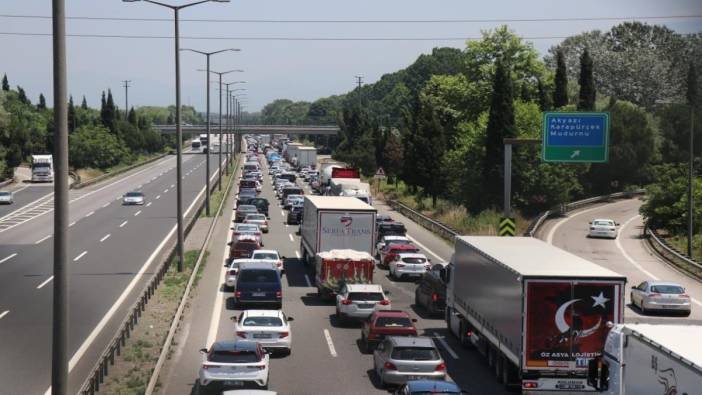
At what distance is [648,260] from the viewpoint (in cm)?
5453

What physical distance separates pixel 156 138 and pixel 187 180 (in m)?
80.2

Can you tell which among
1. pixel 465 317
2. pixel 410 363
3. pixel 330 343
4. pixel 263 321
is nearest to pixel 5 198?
pixel 330 343

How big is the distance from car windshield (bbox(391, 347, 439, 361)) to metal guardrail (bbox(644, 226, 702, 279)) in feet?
89.4

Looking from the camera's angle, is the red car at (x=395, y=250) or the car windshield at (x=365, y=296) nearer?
the car windshield at (x=365, y=296)

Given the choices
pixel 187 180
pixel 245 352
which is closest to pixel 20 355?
pixel 245 352

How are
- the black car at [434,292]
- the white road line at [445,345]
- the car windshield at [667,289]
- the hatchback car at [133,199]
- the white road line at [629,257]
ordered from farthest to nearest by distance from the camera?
the hatchback car at [133,199] → the white road line at [629,257] → the car windshield at [667,289] → the black car at [434,292] → the white road line at [445,345]

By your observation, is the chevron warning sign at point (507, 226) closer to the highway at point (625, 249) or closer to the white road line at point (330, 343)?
the highway at point (625, 249)

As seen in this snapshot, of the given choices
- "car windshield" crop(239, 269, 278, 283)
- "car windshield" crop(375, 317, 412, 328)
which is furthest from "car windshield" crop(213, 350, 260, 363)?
"car windshield" crop(239, 269, 278, 283)

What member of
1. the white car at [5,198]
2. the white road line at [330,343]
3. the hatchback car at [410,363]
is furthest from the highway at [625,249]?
the white car at [5,198]

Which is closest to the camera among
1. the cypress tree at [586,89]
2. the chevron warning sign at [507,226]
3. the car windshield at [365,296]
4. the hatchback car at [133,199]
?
the car windshield at [365,296]

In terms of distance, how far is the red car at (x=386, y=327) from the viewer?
93.3 feet

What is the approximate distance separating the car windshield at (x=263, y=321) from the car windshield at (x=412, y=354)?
495 centimetres

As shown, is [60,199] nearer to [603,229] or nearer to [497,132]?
[603,229]

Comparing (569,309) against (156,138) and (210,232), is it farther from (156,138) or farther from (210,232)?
(156,138)
